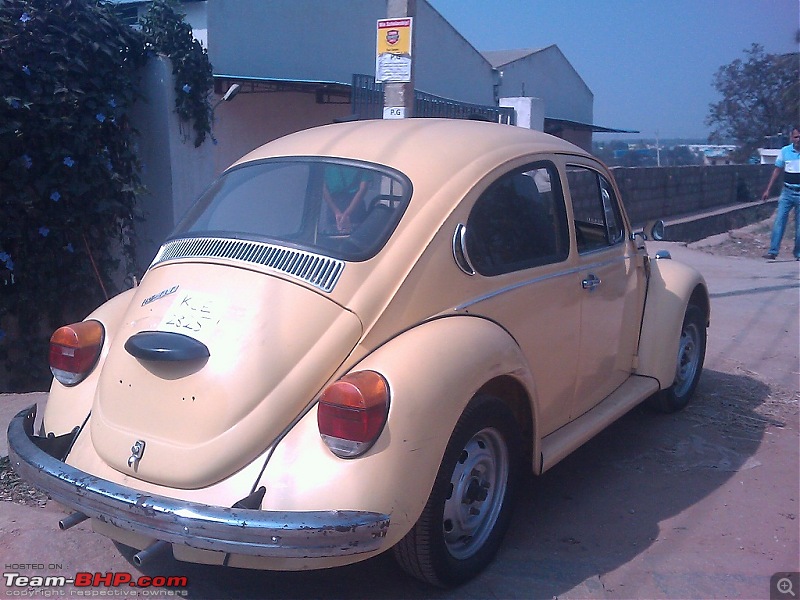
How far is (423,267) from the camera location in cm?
313

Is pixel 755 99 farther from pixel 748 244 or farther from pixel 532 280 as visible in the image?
pixel 532 280

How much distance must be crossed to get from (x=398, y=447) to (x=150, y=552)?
0.90m

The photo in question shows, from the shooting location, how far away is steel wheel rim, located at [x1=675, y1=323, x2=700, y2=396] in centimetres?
527

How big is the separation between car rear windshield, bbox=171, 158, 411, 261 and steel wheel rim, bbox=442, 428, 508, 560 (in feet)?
2.93

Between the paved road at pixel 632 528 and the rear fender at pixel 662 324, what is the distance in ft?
1.52

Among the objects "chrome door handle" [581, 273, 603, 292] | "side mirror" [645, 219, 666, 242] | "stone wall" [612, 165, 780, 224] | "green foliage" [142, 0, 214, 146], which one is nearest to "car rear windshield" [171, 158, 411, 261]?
"chrome door handle" [581, 273, 603, 292]

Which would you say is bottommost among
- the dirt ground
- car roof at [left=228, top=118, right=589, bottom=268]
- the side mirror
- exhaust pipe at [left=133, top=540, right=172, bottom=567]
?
exhaust pipe at [left=133, top=540, right=172, bottom=567]

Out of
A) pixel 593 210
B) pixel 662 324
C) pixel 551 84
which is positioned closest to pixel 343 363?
pixel 593 210

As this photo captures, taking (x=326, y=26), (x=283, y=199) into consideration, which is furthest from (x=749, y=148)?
(x=283, y=199)

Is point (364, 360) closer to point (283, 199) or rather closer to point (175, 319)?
point (175, 319)

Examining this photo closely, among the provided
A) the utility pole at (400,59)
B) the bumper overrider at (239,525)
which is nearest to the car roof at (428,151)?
the bumper overrider at (239,525)

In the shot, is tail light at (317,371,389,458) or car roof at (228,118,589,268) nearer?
tail light at (317,371,389,458)

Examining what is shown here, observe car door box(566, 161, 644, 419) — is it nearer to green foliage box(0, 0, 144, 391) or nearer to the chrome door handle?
the chrome door handle

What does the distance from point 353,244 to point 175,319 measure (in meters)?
0.75
